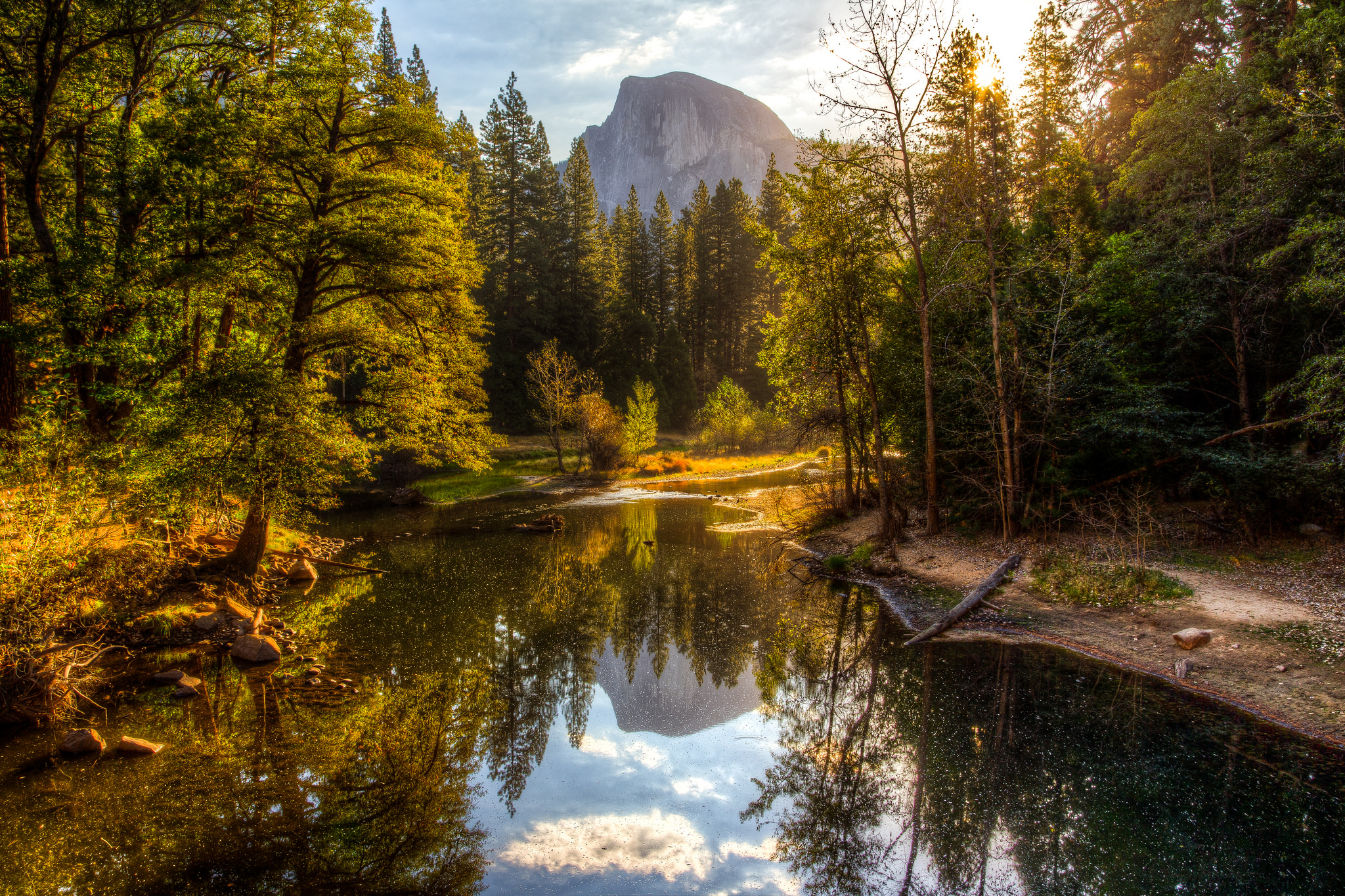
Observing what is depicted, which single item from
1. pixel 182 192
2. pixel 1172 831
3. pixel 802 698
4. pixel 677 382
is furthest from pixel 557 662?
pixel 677 382

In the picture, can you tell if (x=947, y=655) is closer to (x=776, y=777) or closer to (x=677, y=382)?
(x=776, y=777)

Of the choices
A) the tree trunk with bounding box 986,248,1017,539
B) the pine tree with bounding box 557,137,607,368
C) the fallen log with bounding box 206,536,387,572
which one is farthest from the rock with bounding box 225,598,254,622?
the pine tree with bounding box 557,137,607,368

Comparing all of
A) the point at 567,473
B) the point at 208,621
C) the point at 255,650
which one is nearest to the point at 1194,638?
the point at 255,650

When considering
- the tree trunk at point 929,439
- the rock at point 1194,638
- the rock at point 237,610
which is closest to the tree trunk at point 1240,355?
the tree trunk at point 929,439

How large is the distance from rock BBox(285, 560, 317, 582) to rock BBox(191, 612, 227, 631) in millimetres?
3589

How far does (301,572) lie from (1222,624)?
19.0 m

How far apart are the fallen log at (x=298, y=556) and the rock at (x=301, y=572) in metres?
0.16

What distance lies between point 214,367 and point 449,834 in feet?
32.8

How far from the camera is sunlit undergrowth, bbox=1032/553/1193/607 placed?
10312 millimetres

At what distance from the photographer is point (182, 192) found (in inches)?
446

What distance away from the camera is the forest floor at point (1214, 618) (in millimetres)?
7594

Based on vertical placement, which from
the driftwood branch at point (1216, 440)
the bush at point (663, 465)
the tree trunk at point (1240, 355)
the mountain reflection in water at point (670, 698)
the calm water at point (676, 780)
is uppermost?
the tree trunk at point (1240, 355)

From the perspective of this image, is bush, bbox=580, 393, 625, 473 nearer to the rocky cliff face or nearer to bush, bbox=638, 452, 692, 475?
bush, bbox=638, 452, 692, 475

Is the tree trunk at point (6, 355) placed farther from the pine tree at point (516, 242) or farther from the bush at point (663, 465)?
the pine tree at point (516, 242)
